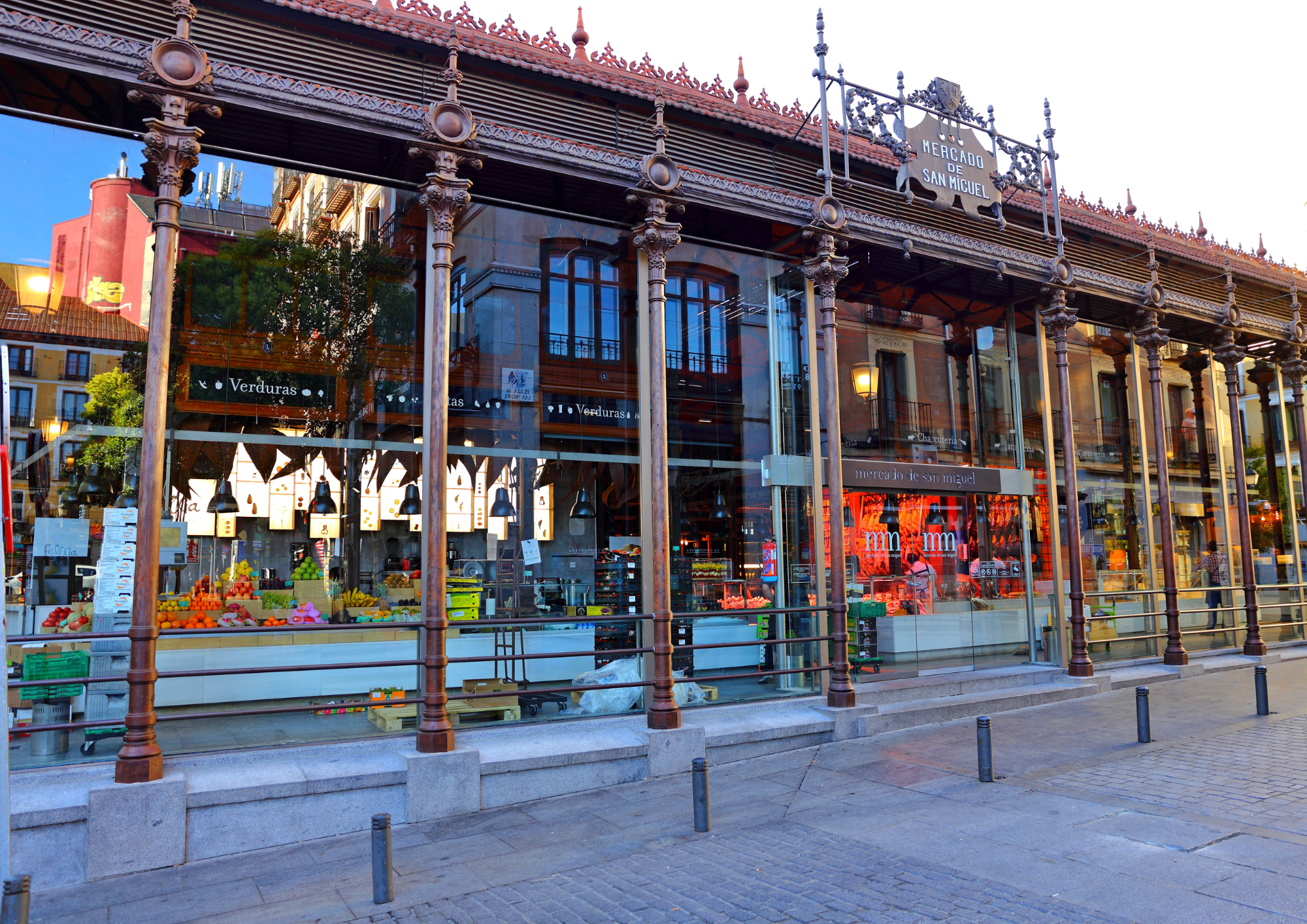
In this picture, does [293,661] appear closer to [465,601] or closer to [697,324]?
[465,601]

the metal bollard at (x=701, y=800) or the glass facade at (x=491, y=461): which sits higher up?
the glass facade at (x=491, y=461)

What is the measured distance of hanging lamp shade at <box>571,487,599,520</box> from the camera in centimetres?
1177

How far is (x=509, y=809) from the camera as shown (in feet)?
27.4

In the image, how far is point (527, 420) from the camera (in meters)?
11.9

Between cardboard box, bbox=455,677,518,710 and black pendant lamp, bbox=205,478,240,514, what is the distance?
4.02 metres

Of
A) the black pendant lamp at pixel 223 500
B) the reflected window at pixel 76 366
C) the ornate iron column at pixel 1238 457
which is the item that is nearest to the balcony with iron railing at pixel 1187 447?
the ornate iron column at pixel 1238 457

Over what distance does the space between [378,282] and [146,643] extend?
5.89 meters

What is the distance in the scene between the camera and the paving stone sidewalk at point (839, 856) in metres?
5.71

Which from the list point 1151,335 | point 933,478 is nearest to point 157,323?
point 933,478

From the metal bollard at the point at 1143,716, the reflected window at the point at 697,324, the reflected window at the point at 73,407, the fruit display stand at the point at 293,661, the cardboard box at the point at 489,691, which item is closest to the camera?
the reflected window at the point at 73,407

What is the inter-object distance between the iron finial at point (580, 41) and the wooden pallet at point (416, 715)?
7508 millimetres

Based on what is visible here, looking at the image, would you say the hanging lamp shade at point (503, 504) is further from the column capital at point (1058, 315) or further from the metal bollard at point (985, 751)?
the column capital at point (1058, 315)

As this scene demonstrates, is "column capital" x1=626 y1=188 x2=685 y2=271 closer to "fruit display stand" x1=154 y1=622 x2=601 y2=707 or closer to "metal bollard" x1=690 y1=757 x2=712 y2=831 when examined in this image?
"fruit display stand" x1=154 y1=622 x2=601 y2=707

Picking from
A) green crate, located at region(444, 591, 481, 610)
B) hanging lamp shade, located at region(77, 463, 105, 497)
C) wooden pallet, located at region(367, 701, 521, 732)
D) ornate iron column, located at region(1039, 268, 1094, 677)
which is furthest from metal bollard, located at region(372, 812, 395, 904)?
ornate iron column, located at region(1039, 268, 1094, 677)
